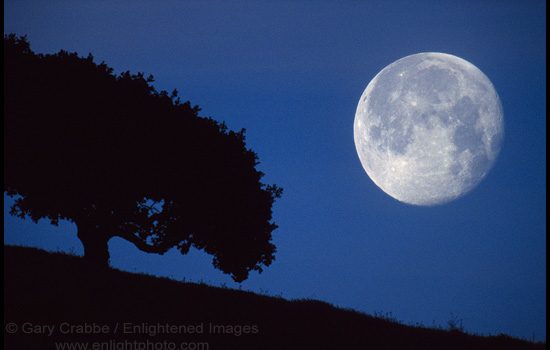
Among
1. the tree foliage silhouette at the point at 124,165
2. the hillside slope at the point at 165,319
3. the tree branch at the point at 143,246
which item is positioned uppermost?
the tree foliage silhouette at the point at 124,165

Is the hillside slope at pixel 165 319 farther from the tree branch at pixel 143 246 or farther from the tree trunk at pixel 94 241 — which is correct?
the tree branch at pixel 143 246

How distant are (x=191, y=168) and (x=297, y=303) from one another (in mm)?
8921

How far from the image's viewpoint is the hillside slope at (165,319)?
14.4 m

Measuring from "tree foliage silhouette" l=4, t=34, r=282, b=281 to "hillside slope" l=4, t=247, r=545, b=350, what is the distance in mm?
4016

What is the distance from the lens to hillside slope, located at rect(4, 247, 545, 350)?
1442 centimetres

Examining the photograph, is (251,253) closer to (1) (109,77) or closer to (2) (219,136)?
(2) (219,136)

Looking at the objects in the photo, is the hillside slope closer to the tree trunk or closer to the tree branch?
the tree trunk

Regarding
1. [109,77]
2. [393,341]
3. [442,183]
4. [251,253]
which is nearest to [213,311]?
[393,341]

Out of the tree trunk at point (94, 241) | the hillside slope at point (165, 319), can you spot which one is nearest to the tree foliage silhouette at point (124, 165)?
the tree trunk at point (94, 241)

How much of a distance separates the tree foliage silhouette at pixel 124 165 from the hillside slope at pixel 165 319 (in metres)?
4.02

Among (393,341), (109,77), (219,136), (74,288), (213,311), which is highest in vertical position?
(109,77)

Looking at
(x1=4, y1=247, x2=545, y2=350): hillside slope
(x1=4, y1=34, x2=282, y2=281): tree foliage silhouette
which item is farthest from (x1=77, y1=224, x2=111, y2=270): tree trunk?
(x1=4, y1=247, x2=545, y2=350): hillside slope

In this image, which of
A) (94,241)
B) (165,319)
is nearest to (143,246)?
(94,241)

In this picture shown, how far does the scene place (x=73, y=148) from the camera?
23.0m
